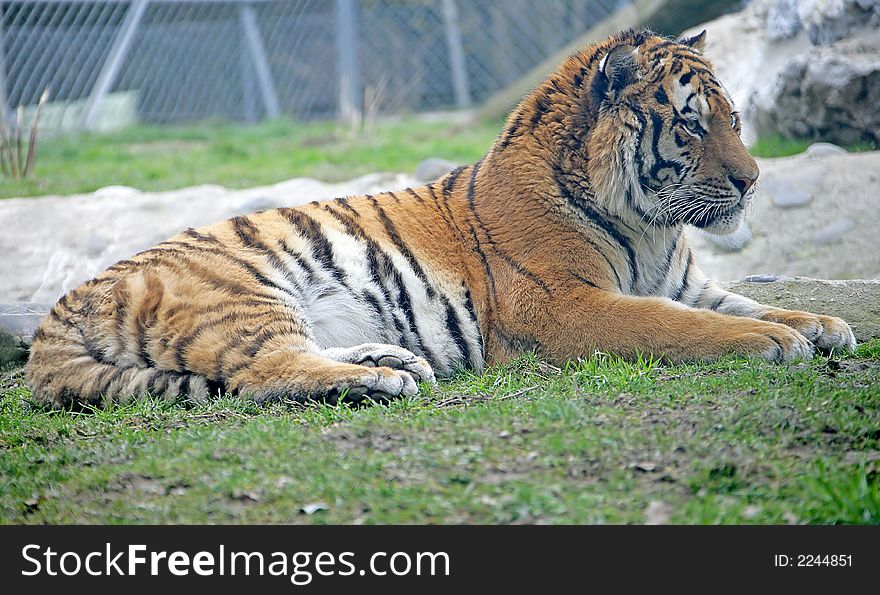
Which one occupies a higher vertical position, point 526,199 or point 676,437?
point 526,199

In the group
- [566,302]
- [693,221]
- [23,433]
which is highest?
[693,221]

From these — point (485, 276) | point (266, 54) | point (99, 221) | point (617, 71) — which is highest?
point (617, 71)

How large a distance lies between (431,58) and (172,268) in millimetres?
10018

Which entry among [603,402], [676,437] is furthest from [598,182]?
[676,437]

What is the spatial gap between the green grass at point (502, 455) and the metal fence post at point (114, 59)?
861cm

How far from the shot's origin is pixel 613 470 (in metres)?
3.04

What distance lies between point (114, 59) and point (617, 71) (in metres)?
8.77

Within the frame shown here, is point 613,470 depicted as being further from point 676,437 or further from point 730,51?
point 730,51

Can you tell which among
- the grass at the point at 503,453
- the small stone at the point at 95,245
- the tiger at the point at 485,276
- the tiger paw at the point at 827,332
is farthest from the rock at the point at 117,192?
the tiger paw at the point at 827,332

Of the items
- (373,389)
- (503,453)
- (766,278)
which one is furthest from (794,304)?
(503,453)

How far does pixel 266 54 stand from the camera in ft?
43.6

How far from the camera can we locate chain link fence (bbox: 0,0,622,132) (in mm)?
11906

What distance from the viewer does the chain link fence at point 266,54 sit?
39.1ft
